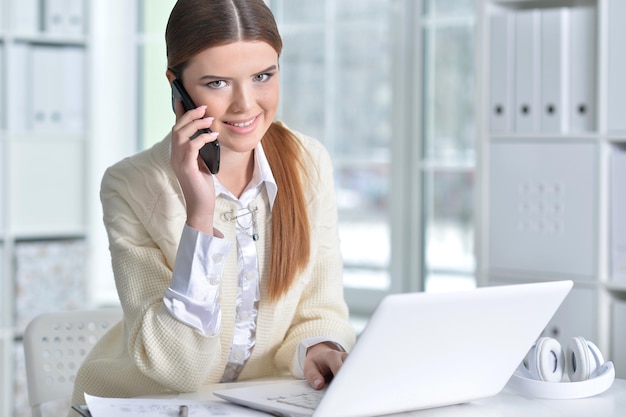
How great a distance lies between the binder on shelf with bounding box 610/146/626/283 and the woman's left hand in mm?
1406

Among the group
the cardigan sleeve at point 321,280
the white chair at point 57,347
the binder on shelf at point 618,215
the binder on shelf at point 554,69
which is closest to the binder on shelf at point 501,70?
the binder on shelf at point 554,69

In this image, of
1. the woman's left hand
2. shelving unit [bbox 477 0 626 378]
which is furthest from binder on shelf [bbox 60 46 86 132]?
the woman's left hand

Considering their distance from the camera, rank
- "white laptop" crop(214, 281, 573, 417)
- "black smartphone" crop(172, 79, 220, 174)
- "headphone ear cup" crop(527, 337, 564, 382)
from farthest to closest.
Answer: "black smartphone" crop(172, 79, 220, 174) < "headphone ear cup" crop(527, 337, 564, 382) < "white laptop" crop(214, 281, 573, 417)

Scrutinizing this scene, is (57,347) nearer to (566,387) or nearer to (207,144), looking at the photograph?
(207,144)

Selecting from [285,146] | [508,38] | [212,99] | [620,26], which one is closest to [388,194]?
[508,38]

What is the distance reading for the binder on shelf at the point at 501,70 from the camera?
2.89 metres

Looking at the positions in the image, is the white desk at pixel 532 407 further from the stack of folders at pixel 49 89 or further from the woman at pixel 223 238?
the stack of folders at pixel 49 89

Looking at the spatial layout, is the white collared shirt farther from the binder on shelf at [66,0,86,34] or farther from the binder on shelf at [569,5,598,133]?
the binder on shelf at [66,0,86,34]

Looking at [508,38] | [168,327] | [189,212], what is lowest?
[168,327]

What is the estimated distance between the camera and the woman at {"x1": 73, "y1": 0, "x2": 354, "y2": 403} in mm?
1546

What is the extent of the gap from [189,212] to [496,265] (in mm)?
1626

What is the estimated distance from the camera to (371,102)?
11.9 ft

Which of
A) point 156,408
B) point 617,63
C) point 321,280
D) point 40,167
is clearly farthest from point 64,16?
point 156,408

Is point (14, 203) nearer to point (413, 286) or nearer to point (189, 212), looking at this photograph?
point (413, 286)
